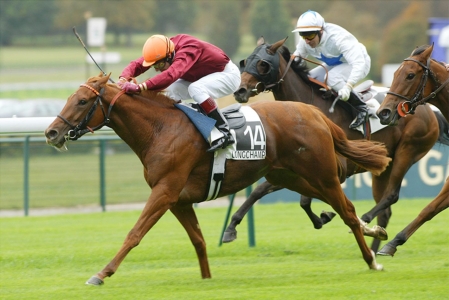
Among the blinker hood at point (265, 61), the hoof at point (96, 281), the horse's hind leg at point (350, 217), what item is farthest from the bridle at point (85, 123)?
the horse's hind leg at point (350, 217)

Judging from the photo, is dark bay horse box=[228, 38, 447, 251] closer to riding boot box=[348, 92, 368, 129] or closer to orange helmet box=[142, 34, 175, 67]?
riding boot box=[348, 92, 368, 129]

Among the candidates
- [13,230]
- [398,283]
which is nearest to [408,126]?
[398,283]

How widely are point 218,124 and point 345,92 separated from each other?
1662 millimetres

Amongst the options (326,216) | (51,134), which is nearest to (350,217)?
(326,216)

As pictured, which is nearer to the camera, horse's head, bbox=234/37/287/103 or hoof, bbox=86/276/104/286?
hoof, bbox=86/276/104/286

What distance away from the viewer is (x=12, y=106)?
26.1 metres

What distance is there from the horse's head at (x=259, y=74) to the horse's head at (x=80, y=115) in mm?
1774

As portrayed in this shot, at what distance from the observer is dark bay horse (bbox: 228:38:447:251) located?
25.9ft

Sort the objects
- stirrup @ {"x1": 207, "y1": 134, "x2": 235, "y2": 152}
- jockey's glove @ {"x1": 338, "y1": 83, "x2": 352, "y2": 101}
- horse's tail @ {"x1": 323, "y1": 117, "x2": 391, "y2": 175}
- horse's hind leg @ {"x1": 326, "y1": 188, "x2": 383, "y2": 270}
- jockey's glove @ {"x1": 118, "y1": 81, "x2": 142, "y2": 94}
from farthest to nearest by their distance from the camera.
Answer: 1. jockey's glove @ {"x1": 338, "y1": 83, "x2": 352, "y2": 101}
2. horse's tail @ {"x1": 323, "y1": 117, "x2": 391, "y2": 175}
3. horse's hind leg @ {"x1": 326, "y1": 188, "x2": 383, "y2": 270}
4. stirrup @ {"x1": 207, "y1": 134, "x2": 235, "y2": 152}
5. jockey's glove @ {"x1": 118, "y1": 81, "x2": 142, "y2": 94}

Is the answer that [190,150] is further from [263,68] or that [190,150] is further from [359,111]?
[359,111]

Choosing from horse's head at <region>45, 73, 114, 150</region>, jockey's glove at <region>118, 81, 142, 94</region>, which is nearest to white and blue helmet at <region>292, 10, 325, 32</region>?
jockey's glove at <region>118, 81, 142, 94</region>

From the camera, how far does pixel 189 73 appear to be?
6.93 meters

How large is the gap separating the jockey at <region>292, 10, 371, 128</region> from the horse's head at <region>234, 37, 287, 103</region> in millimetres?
315

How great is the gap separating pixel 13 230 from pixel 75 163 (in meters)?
4.11
